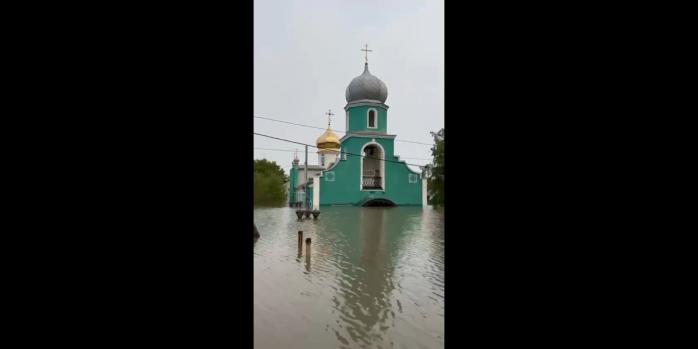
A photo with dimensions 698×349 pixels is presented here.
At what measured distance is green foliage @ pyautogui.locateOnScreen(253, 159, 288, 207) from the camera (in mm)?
24203

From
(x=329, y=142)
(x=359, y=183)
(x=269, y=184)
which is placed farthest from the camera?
(x=269, y=184)

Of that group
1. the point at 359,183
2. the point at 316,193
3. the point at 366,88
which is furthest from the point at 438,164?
the point at 366,88

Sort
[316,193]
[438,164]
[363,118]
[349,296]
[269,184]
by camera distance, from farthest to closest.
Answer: [269,184] → [363,118] → [316,193] → [438,164] → [349,296]

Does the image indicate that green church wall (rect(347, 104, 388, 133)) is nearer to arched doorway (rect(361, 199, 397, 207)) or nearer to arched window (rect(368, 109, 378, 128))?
arched window (rect(368, 109, 378, 128))

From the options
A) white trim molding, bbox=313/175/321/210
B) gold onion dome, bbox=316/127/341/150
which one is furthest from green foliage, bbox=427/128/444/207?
gold onion dome, bbox=316/127/341/150

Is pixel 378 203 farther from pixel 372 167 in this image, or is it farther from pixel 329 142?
pixel 329 142

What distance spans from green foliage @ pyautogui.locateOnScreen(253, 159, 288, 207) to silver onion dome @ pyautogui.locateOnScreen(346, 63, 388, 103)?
745 centimetres

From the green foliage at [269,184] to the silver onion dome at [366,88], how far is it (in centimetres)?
745

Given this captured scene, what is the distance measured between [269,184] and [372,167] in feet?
32.3

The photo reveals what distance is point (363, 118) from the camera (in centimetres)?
1941

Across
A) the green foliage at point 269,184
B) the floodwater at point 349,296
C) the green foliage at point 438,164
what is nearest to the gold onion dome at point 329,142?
the green foliage at point 269,184

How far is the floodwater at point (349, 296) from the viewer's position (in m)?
2.65
